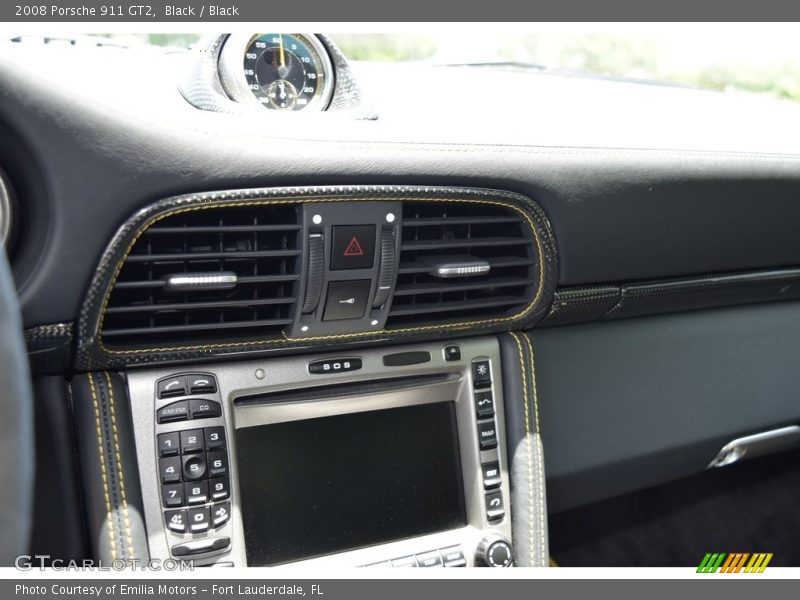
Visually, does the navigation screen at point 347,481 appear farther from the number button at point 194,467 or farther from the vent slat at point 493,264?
the vent slat at point 493,264

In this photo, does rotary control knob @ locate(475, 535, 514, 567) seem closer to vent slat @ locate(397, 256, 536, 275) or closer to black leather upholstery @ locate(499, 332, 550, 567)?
black leather upholstery @ locate(499, 332, 550, 567)

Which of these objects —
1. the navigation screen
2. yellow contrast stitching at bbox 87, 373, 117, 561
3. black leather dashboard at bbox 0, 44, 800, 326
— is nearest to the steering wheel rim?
black leather dashboard at bbox 0, 44, 800, 326

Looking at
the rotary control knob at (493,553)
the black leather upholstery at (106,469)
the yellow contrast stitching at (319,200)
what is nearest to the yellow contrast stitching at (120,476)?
the black leather upholstery at (106,469)

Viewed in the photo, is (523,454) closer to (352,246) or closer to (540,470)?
(540,470)

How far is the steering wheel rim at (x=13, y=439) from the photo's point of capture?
0.64 m

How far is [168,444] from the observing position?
1315 millimetres

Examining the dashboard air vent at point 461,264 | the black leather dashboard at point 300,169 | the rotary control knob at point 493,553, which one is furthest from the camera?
the rotary control knob at point 493,553

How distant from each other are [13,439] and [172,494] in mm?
690

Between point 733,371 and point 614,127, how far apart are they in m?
0.68

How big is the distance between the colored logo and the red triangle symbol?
1413 mm

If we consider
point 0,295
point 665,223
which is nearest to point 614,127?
point 665,223

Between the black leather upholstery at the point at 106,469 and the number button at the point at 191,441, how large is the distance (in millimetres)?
85

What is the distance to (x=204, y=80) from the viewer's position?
4.12 feet
